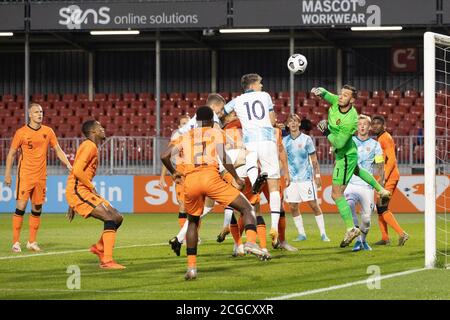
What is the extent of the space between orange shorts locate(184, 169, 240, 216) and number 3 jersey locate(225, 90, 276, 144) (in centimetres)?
278

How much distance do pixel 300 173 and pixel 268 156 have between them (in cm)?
452

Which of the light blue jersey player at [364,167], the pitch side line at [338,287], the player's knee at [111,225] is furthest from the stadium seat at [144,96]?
the pitch side line at [338,287]

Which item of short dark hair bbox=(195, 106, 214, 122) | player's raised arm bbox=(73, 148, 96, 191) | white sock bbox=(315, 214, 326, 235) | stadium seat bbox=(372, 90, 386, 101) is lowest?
white sock bbox=(315, 214, 326, 235)

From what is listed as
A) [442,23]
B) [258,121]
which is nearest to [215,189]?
[258,121]

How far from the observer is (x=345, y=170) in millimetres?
14641

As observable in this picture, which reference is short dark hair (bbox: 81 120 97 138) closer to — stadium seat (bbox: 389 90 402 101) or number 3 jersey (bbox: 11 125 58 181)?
number 3 jersey (bbox: 11 125 58 181)

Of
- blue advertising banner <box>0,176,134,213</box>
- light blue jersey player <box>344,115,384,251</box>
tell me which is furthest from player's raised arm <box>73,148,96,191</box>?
blue advertising banner <box>0,176,134,213</box>

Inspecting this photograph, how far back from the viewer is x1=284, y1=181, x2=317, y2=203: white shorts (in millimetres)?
17609

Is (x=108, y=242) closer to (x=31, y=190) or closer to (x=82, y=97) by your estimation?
(x=31, y=190)

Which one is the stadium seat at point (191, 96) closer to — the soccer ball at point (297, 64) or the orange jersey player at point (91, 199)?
the soccer ball at point (297, 64)

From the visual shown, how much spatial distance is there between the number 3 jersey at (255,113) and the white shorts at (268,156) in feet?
0.24

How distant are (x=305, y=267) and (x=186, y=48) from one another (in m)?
27.0
